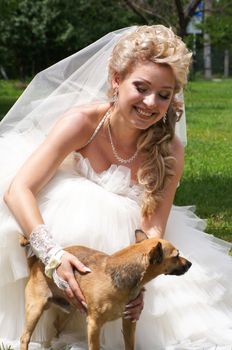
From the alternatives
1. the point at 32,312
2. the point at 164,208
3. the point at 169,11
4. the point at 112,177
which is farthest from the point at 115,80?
the point at 169,11

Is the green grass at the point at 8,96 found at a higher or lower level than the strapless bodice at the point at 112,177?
lower

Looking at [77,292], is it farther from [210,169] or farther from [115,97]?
[210,169]

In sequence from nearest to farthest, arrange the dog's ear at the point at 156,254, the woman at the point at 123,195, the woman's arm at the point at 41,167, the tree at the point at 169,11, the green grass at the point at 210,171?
the dog's ear at the point at 156,254
the woman's arm at the point at 41,167
the woman at the point at 123,195
the green grass at the point at 210,171
the tree at the point at 169,11

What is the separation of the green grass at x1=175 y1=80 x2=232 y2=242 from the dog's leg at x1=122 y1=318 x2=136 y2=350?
239 centimetres

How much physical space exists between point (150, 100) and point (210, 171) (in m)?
5.00

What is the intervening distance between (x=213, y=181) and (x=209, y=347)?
4322mm

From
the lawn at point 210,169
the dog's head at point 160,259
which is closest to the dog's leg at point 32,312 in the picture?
the dog's head at point 160,259

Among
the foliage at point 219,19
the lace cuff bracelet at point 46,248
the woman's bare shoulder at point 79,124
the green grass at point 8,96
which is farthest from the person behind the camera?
the foliage at point 219,19

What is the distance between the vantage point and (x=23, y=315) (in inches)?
144

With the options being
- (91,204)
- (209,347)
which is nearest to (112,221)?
(91,204)

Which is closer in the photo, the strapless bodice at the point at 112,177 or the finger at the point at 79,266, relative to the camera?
the finger at the point at 79,266

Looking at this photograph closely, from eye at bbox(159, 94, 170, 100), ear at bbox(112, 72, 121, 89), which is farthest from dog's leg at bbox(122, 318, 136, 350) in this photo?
ear at bbox(112, 72, 121, 89)

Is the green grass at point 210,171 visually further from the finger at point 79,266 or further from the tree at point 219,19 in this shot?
the tree at point 219,19

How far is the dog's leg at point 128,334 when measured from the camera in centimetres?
331
